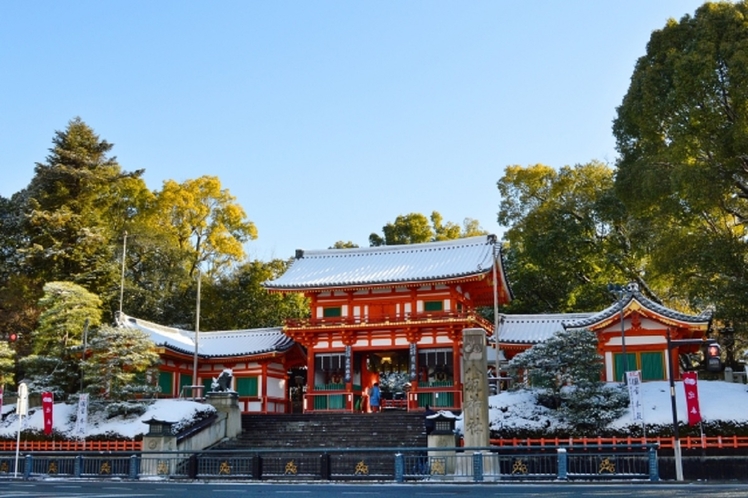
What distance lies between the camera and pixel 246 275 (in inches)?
1967

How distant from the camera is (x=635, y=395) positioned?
22.4 metres

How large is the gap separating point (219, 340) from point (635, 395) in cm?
2390

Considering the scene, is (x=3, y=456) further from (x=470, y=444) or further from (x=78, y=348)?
(x=470, y=444)

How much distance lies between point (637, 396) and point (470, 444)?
5732 millimetres

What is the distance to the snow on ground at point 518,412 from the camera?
73.6ft

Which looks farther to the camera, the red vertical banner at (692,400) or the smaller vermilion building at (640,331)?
the smaller vermilion building at (640,331)

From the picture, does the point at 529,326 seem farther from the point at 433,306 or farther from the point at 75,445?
the point at 75,445

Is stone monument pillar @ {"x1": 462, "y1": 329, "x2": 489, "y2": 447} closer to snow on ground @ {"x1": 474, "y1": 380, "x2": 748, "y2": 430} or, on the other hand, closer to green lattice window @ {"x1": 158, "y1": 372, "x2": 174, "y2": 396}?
snow on ground @ {"x1": 474, "y1": 380, "x2": 748, "y2": 430}

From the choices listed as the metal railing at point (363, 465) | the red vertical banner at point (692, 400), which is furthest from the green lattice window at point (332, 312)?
the red vertical banner at point (692, 400)

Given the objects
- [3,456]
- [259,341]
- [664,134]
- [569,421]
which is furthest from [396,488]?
[259,341]

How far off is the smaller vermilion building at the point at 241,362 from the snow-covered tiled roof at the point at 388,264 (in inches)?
134

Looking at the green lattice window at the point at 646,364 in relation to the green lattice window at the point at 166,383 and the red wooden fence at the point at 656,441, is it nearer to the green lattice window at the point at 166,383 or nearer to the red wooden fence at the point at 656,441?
the red wooden fence at the point at 656,441

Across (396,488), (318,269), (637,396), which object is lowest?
(396,488)

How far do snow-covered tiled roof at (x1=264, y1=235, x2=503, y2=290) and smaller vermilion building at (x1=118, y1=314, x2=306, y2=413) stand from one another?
3.40 meters
